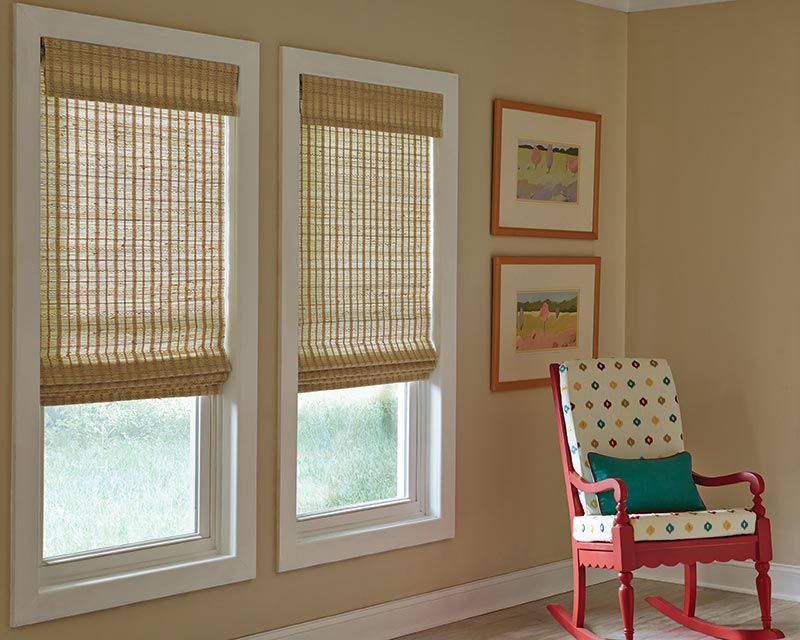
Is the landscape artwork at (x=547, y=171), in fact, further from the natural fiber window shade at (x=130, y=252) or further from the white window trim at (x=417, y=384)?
the natural fiber window shade at (x=130, y=252)

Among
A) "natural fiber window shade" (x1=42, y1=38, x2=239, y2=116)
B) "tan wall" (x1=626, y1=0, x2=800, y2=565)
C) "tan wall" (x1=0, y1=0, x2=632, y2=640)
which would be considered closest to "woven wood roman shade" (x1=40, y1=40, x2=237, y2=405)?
"natural fiber window shade" (x1=42, y1=38, x2=239, y2=116)

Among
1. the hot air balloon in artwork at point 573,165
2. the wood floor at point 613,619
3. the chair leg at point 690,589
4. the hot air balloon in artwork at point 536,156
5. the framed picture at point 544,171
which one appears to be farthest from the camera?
the hot air balloon in artwork at point 573,165

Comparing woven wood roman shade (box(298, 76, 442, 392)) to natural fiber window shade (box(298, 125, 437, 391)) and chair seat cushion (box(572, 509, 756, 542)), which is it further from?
chair seat cushion (box(572, 509, 756, 542))

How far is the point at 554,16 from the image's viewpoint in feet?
14.4

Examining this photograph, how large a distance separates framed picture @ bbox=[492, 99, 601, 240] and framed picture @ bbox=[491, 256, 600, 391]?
137 millimetres

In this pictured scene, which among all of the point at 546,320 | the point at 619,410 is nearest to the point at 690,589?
the point at 619,410

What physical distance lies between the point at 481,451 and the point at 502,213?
954mm

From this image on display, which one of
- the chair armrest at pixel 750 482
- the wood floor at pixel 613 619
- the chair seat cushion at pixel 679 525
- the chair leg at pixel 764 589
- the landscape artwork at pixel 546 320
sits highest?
the landscape artwork at pixel 546 320

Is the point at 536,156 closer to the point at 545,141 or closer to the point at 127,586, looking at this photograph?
the point at 545,141

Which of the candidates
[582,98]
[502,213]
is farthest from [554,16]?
[502,213]

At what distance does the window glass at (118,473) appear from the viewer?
10.4ft

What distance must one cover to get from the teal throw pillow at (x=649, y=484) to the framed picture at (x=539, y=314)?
545 millimetres

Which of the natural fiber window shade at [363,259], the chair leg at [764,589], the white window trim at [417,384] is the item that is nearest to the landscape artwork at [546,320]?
the white window trim at [417,384]

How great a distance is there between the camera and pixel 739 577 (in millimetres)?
4508
